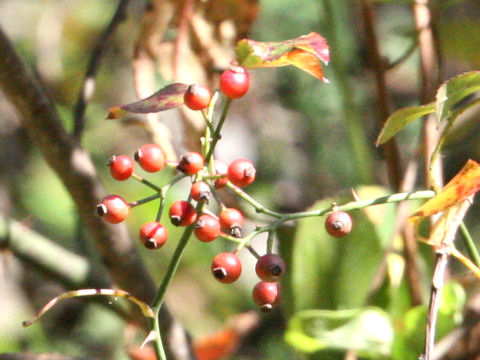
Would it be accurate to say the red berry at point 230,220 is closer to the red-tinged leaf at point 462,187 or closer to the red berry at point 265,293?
the red berry at point 265,293

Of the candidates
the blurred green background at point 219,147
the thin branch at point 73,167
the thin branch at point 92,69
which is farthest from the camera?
the blurred green background at point 219,147

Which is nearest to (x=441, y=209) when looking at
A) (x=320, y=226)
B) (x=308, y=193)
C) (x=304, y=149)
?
(x=320, y=226)

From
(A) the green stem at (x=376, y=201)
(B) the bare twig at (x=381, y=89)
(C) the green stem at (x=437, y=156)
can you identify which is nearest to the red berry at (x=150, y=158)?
(A) the green stem at (x=376, y=201)

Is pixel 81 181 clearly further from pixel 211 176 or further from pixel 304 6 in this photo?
pixel 304 6

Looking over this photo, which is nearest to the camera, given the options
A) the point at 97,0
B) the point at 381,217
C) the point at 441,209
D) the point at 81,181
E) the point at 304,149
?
the point at 441,209

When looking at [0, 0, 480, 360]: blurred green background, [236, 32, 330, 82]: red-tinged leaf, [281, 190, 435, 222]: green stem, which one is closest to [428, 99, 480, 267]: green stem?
[281, 190, 435, 222]: green stem

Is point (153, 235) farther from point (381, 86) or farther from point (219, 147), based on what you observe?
point (219, 147)

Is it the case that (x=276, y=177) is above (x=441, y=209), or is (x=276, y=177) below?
below
